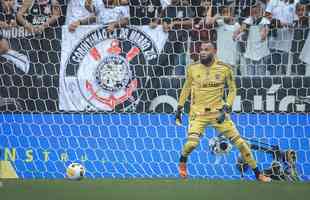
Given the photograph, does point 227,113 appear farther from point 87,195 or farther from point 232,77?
point 87,195

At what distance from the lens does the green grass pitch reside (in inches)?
177

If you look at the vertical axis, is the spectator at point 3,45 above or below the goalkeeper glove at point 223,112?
above

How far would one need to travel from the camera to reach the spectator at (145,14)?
5.76m

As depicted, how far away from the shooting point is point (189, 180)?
5559 millimetres

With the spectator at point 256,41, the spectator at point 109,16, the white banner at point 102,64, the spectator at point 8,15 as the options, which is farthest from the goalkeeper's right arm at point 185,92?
the spectator at point 8,15

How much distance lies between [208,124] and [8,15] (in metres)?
2.11

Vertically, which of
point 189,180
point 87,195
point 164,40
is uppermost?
point 164,40

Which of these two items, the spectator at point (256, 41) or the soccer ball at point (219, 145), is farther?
the soccer ball at point (219, 145)

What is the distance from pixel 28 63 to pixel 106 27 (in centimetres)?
81

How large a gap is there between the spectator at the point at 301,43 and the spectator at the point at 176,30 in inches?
37.6

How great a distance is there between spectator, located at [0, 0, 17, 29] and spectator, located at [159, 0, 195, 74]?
54.6 inches

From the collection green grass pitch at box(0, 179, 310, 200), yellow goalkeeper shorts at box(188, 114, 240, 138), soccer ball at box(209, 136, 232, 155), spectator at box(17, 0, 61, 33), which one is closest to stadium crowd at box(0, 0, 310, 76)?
spectator at box(17, 0, 61, 33)

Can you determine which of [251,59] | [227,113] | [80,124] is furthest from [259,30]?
[80,124]

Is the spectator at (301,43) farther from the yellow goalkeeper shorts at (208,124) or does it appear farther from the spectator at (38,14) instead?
the spectator at (38,14)
